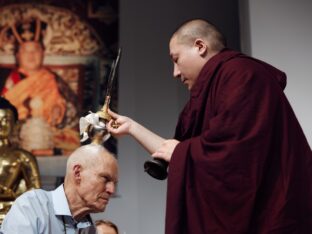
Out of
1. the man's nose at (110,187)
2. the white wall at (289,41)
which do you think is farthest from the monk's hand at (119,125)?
the white wall at (289,41)

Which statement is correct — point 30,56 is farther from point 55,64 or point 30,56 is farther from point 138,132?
point 138,132

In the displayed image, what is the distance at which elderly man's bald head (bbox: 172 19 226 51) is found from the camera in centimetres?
194

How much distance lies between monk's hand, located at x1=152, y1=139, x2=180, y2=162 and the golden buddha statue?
2.22 m

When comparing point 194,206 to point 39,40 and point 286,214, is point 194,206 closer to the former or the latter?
point 286,214

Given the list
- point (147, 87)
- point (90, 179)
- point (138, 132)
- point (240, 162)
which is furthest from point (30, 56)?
point (240, 162)

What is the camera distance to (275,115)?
168 centimetres

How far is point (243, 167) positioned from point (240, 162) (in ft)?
0.06

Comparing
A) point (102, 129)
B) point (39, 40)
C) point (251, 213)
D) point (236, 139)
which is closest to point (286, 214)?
point (251, 213)

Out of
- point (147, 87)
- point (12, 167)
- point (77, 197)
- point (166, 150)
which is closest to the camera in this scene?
point (166, 150)

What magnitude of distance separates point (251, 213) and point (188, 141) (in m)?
0.34

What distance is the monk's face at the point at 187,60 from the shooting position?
1934 mm

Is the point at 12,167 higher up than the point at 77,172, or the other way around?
the point at 77,172

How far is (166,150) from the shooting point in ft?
5.85

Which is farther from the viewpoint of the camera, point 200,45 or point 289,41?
point 289,41
